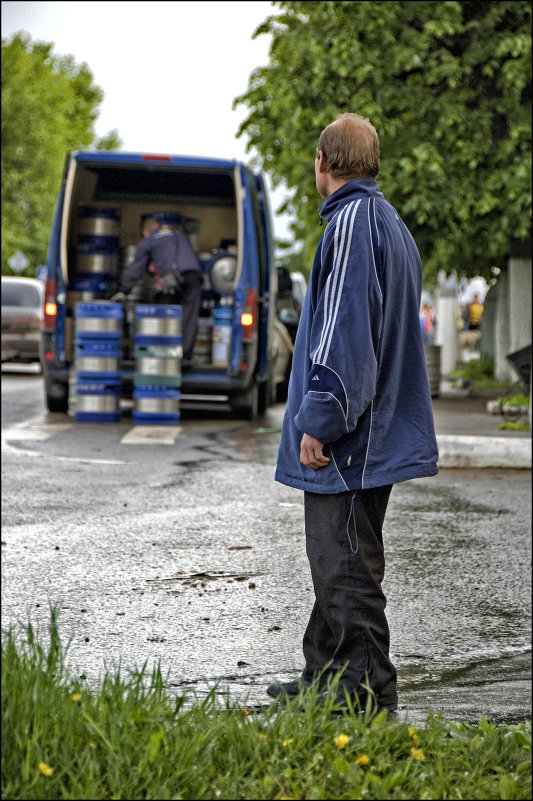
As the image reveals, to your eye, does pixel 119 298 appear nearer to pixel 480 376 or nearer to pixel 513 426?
pixel 513 426

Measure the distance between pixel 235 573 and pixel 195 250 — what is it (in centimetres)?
1072

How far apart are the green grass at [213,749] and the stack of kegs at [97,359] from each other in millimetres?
10922

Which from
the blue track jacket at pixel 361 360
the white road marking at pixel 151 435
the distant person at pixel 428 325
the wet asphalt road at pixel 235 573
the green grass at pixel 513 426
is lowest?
the wet asphalt road at pixel 235 573

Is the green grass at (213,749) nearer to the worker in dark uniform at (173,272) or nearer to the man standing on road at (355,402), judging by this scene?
the man standing on road at (355,402)

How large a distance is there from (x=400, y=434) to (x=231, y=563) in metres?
2.98

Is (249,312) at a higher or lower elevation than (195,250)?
lower

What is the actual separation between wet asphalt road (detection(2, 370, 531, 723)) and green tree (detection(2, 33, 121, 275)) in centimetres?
3908

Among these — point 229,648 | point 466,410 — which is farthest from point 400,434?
point 466,410

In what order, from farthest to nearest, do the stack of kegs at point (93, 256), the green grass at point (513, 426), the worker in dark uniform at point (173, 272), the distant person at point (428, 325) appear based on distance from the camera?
the distant person at point (428, 325), the stack of kegs at point (93, 256), the worker in dark uniform at point (173, 272), the green grass at point (513, 426)

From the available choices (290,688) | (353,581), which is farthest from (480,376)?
(353,581)

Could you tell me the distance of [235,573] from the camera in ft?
20.8

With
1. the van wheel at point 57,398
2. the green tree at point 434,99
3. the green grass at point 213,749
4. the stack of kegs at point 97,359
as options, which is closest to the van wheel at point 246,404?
the stack of kegs at point 97,359

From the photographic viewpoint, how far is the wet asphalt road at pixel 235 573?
471cm

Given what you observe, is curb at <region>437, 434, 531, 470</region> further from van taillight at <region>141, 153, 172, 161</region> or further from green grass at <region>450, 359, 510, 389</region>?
green grass at <region>450, 359, 510, 389</region>
